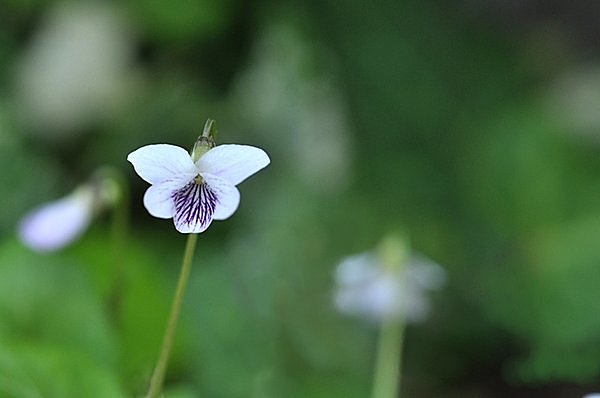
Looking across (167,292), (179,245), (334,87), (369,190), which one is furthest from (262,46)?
(167,292)

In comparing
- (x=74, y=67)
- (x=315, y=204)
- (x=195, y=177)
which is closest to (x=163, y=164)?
(x=195, y=177)

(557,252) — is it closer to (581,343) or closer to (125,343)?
(581,343)

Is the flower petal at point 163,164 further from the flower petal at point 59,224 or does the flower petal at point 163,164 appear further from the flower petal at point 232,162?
the flower petal at point 59,224

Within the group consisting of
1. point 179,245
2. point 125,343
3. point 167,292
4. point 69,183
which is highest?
point 69,183

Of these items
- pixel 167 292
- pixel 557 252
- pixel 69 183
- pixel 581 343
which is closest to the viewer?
pixel 581 343

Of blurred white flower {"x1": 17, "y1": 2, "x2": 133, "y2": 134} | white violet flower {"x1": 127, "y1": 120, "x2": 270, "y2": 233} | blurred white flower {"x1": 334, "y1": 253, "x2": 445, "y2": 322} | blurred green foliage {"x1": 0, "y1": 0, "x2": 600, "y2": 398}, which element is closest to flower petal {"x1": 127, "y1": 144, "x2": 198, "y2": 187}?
white violet flower {"x1": 127, "y1": 120, "x2": 270, "y2": 233}

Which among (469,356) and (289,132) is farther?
(289,132)

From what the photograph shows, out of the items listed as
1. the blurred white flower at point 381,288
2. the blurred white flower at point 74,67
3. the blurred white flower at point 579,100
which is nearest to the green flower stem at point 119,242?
the blurred white flower at point 381,288

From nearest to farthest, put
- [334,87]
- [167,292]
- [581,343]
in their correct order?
[581,343]
[167,292]
[334,87]
